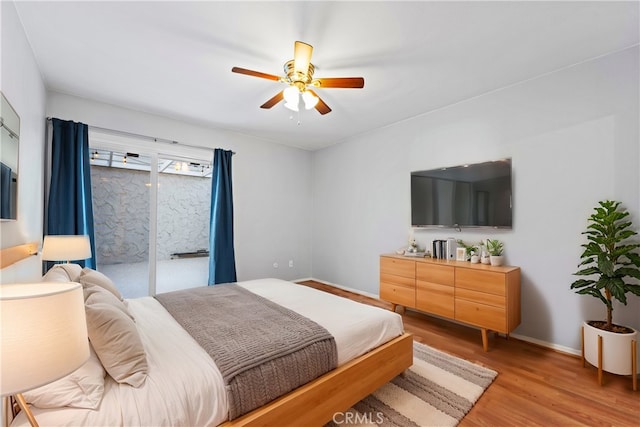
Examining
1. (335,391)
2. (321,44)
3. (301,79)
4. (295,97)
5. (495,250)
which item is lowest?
(335,391)

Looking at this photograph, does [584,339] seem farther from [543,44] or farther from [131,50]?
[131,50]

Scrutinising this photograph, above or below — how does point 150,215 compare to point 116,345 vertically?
above

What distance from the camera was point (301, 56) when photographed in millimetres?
1978

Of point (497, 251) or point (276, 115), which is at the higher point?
point (276, 115)

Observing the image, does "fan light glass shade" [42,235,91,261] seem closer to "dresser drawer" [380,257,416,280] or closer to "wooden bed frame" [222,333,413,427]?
"wooden bed frame" [222,333,413,427]

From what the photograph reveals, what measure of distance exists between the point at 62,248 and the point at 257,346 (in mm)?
1975

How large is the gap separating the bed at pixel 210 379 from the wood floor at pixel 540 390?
0.66m

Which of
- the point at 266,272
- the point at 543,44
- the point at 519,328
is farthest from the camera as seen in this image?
the point at 266,272

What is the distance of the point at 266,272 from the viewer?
480cm

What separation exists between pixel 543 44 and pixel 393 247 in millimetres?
2706

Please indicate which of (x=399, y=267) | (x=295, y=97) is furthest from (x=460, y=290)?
(x=295, y=97)

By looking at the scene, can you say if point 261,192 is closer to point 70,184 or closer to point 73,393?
point 70,184

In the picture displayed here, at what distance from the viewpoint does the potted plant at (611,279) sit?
2.03 meters

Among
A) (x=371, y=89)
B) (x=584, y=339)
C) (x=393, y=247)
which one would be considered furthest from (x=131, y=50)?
(x=584, y=339)
